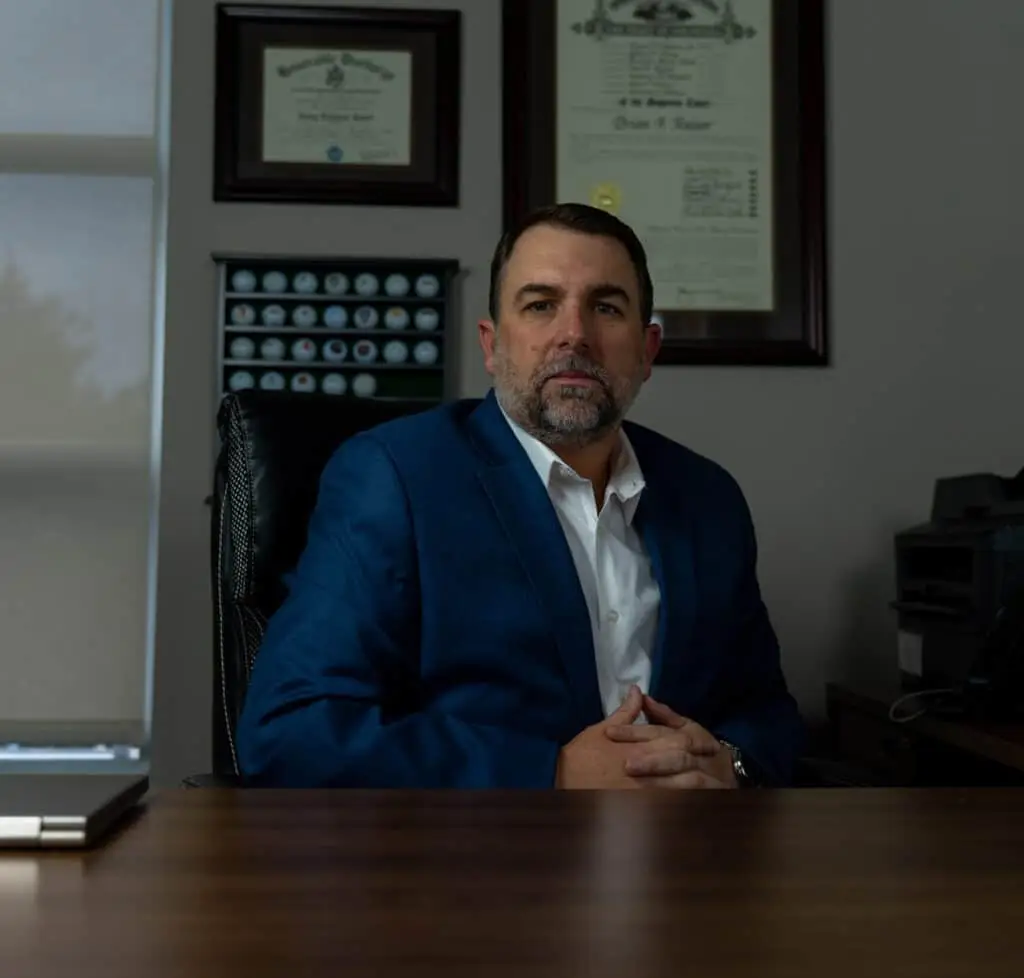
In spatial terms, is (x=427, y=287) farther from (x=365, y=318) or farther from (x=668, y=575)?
(x=668, y=575)

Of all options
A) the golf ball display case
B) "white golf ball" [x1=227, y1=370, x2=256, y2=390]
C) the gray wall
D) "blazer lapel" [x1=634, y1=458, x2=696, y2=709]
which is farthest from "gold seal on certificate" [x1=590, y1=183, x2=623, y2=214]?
"blazer lapel" [x1=634, y1=458, x2=696, y2=709]

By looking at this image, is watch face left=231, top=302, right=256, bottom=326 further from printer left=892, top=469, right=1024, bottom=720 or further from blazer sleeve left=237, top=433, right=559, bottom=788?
printer left=892, top=469, right=1024, bottom=720

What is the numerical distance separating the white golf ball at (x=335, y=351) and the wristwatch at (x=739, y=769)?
119 centimetres

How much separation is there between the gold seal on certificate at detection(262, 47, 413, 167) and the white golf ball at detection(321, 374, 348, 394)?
427mm

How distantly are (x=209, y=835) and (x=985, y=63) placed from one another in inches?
94.3

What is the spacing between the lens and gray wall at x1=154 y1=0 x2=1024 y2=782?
7.84ft

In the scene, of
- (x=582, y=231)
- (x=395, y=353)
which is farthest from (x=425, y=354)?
(x=582, y=231)

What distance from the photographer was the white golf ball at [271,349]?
2.38m

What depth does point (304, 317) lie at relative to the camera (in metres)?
2.39

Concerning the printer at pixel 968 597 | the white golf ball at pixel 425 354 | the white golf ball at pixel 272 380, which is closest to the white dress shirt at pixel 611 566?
the printer at pixel 968 597

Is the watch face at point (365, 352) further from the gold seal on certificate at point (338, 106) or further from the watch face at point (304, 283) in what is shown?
the gold seal on certificate at point (338, 106)

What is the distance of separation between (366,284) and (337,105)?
37 cm

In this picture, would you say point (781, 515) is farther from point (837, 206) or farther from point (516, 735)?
point (516, 735)

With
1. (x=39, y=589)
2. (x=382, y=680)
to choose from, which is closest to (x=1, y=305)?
(x=39, y=589)
